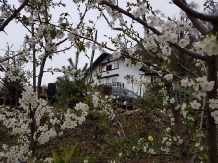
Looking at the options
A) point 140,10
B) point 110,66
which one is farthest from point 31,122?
point 110,66

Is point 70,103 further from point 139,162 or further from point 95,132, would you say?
point 139,162

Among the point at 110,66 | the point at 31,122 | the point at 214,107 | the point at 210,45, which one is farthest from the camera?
the point at 110,66

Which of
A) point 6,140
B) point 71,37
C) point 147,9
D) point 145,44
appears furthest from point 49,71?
point 6,140

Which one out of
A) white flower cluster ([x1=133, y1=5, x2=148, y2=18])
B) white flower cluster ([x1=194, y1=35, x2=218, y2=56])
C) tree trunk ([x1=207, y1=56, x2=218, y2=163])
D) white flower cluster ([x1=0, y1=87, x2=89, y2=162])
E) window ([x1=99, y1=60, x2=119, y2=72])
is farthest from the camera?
window ([x1=99, y1=60, x2=119, y2=72])

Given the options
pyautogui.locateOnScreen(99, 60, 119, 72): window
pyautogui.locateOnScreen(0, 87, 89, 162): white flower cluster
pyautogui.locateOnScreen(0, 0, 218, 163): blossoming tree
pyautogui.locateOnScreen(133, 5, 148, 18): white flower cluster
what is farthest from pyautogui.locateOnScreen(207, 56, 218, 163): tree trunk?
pyautogui.locateOnScreen(99, 60, 119, 72): window

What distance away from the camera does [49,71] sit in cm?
360

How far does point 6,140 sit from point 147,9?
5506mm

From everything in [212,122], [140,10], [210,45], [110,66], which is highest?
[110,66]

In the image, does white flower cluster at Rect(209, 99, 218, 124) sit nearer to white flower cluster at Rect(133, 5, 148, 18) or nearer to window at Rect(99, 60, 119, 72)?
white flower cluster at Rect(133, 5, 148, 18)

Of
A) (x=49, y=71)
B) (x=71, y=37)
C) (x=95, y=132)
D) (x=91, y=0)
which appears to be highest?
(x=91, y=0)

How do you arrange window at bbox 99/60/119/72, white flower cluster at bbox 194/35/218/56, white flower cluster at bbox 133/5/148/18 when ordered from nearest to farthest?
white flower cluster at bbox 194/35/218/56, white flower cluster at bbox 133/5/148/18, window at bbox 99/60/119/72

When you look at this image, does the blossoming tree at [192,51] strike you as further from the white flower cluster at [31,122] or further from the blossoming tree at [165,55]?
the white flower cluster at [31,122]

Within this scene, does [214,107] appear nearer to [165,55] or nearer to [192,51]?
[192,51]

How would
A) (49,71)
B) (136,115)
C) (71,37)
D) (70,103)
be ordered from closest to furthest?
(71,37), (49,71), (136,115), (70,103)
